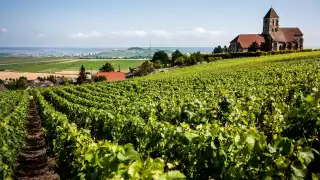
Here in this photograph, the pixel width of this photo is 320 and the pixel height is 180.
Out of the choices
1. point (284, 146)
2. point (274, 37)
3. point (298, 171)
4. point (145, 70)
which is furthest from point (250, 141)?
point (274, 37)

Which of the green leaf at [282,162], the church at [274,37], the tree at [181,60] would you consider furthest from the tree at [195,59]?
the green leaf at [282,162]

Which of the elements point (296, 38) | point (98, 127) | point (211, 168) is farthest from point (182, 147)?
point (296, 38)

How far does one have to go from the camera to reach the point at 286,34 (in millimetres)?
109938

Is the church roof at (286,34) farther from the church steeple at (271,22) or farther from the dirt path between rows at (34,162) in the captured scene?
the dirt path between rows at (34,162)

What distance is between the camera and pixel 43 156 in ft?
52.5

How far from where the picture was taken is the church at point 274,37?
10608 centimetres

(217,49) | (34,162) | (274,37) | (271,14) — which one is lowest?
(34,162)

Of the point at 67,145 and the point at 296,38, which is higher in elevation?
the point at 296,38

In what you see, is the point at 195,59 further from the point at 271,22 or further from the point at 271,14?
the point at 271,14

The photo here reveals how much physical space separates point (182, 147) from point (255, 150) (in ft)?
8.39

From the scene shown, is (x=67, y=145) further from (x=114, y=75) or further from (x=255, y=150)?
(x=114, y=75)

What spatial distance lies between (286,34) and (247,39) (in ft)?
42.8

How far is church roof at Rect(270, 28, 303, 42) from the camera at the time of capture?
107 metres

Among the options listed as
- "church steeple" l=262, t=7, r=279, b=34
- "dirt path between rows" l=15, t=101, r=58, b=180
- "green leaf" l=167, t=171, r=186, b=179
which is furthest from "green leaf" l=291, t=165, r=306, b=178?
"church steeple" l=262, t=7, r=279, b=34
